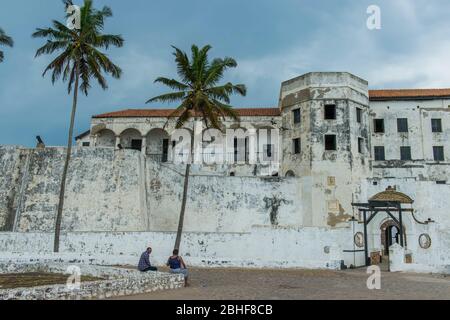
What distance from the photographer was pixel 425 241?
69.4 ft

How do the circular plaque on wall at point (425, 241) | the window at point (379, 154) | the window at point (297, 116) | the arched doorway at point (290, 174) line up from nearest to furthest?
the circular plaque on wall at point (425, 241) < the arched doorway at point (290, 174) < the window at point (297, 116) < the window at point (379, 154)

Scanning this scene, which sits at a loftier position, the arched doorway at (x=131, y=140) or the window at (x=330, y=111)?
the window at (x=330, y=111)

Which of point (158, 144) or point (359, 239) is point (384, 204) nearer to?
point (359, 239)

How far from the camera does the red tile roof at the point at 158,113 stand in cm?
3419

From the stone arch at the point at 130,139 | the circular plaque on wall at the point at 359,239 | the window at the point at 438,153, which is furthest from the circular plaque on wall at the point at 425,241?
the stone arch at the point at 130,139

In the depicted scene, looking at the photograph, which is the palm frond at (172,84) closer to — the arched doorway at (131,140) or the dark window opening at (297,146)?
the dark window opening at (297,146)

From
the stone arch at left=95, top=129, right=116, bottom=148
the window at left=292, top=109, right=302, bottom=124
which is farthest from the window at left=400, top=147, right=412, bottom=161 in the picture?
the stone arch at left=95, top=129, right=116, bottom=148

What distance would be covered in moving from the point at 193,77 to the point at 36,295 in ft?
51.4

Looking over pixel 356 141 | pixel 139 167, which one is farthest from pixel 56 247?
pixel 356 141

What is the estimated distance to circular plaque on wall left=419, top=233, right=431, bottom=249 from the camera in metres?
21.1

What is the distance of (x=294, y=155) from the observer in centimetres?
3028

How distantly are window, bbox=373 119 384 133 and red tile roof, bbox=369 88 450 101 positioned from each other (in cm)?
178

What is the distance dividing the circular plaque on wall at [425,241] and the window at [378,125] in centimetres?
1358

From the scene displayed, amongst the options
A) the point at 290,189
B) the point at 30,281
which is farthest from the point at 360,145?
the point at 30,281
